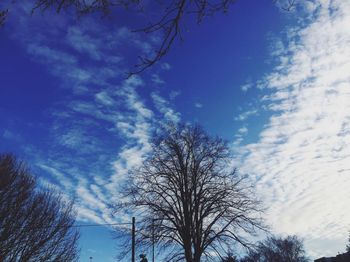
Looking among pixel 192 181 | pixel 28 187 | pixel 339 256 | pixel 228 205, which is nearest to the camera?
pixel 28 187

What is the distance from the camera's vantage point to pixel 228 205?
19.5 meters

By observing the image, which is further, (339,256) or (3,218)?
(339,256)

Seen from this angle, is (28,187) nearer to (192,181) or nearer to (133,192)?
(133,192)

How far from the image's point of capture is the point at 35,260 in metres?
16.2

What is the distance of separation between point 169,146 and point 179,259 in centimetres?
748

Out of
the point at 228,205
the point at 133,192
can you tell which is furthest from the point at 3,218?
the point at 228,205

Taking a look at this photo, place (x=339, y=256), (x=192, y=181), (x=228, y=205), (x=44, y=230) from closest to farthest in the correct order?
(x=44, y=230)
(x=228, y=205)
(x=192, y=181)
(x=339, y=256)

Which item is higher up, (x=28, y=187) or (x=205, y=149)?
(x=205, y=149)

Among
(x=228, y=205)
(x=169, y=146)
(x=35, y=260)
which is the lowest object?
(x=35, y=260)

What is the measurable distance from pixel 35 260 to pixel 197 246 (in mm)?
9132

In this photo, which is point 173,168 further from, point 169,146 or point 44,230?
point 44,230

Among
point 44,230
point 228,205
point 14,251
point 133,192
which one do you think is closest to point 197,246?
point 228,205

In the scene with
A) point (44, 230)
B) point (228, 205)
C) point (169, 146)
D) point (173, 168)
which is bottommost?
point (44, 230)

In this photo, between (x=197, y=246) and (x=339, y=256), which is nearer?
(x=197, y=246)
